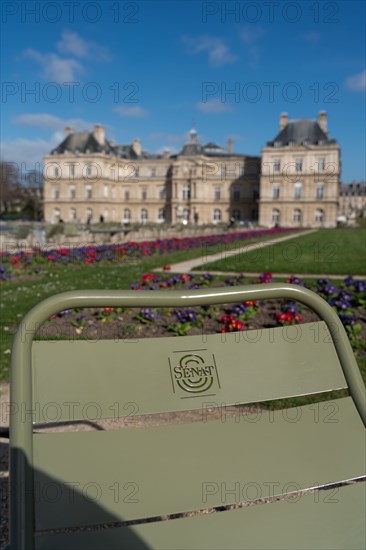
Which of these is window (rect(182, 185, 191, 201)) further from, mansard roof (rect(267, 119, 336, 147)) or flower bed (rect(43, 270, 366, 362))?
flower bed (rect(43, 270, 366, 362))

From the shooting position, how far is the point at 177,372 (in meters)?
1.43

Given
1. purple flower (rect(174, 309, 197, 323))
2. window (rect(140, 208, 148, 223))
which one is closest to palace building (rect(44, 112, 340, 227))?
window (rect(140, 208, 148, 223))

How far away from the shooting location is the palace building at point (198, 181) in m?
55.6

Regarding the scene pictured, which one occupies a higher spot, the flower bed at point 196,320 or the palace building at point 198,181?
the palace building at point 198,181

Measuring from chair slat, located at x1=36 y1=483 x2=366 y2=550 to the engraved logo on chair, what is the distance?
0.35 meters

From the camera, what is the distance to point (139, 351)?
1422mm

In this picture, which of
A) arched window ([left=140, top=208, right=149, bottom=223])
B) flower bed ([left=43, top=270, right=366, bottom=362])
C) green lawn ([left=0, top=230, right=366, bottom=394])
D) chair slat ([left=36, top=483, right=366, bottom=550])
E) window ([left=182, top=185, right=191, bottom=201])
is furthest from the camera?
arched window ([left=140, top=208, right=149, bottom=223])

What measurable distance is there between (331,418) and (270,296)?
482 millimetres

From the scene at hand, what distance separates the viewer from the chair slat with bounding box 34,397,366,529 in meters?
1.24

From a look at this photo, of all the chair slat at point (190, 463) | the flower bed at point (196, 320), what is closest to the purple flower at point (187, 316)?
the flower bed at point (196, 320)

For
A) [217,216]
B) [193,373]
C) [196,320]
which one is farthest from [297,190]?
[193,373]

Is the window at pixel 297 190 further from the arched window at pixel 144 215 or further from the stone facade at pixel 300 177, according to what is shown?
the arched window at pixel 144 215

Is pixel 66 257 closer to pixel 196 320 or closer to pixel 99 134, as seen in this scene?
pixel 196 320

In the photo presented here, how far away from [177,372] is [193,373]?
51mm
